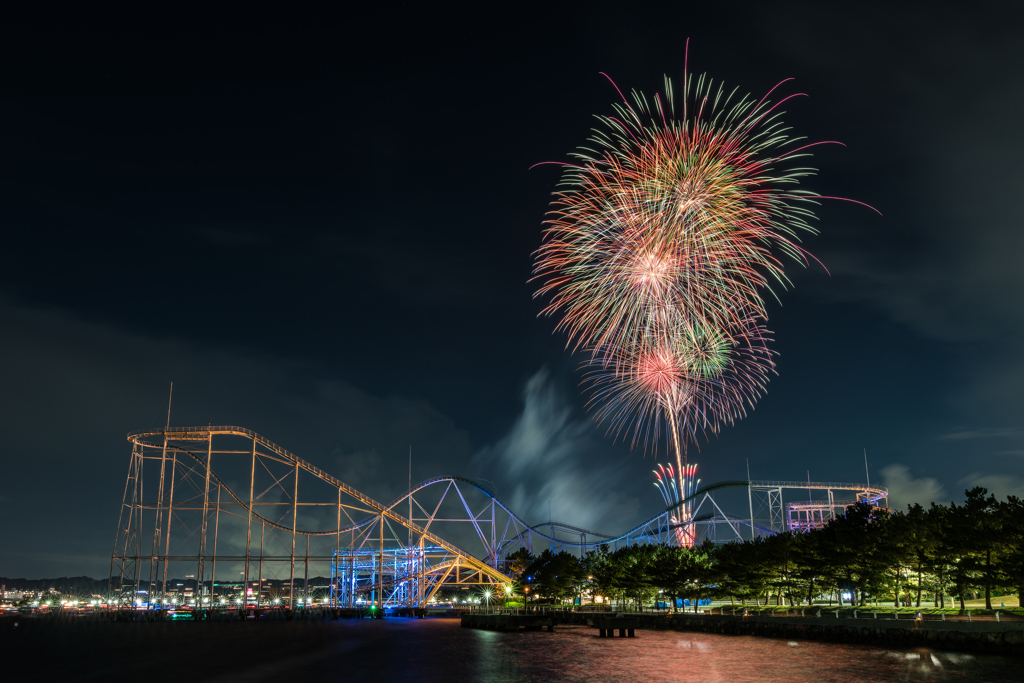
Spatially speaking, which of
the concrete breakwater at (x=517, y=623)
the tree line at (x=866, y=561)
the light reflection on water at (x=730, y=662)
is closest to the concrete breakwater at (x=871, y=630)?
the light reflection on water at (x=730, y=662)

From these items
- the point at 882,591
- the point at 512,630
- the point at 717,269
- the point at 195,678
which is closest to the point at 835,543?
the point at 882,591

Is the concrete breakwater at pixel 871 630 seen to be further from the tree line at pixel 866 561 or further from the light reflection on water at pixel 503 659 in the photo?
the tree line at pixel 866 561

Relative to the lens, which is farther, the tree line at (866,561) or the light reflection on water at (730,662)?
the tree line at (866,561)

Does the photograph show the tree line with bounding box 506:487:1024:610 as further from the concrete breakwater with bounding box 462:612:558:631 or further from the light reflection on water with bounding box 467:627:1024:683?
the concrete breakwater with bounding box 462:612:558:631

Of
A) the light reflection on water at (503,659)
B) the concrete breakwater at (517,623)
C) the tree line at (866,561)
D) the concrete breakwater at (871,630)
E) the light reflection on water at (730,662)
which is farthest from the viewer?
the concrete breakwater at (517,623)

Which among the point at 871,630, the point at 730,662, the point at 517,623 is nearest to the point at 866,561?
the point at 871,630

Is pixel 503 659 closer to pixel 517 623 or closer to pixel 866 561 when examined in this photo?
pixel 866 561

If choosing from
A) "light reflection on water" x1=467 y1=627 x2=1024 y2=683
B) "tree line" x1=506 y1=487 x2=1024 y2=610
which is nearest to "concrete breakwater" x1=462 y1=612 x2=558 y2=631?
"tree line" x1=506 y1=487 x2=1024 y2=610
